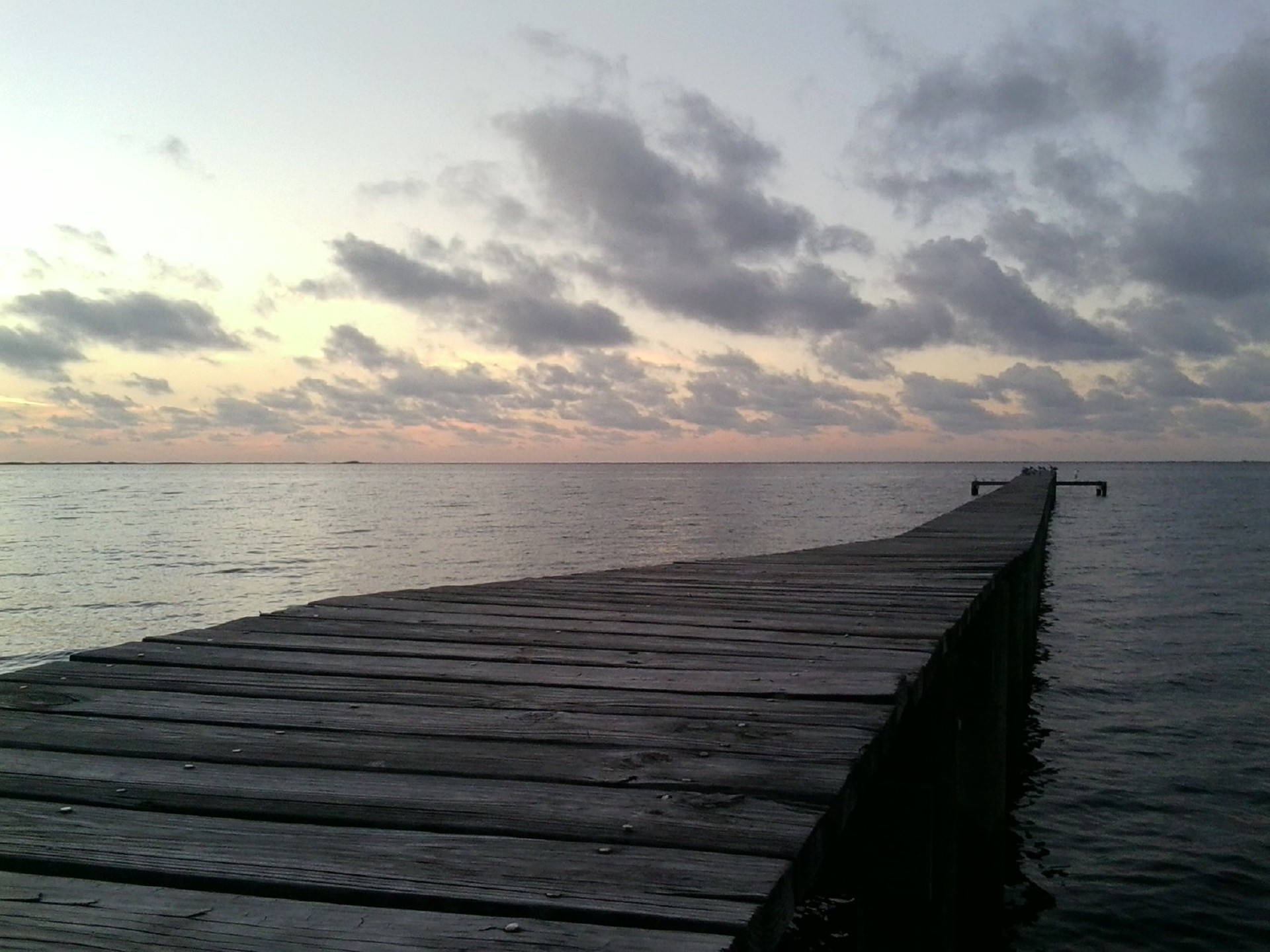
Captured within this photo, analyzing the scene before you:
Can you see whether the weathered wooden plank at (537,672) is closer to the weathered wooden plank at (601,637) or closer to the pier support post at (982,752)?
the weathered wooden plank at (601,637)

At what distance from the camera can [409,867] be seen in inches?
72.7

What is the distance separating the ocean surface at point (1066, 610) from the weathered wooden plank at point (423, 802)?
543 centimetres

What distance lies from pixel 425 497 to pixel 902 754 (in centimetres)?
8543

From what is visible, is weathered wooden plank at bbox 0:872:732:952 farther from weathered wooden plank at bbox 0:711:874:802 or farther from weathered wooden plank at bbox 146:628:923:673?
weathered wooden plank at bbox 146:628:923:673

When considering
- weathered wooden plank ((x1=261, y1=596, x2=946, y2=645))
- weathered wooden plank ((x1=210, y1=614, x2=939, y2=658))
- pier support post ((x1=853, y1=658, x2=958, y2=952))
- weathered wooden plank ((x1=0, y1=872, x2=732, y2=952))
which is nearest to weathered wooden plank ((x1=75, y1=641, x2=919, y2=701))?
weathered wooden plank ((x1=210, y1=614, x2=939, y2=658))

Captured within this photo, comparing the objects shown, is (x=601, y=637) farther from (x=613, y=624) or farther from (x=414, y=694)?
(x=414, y=694)

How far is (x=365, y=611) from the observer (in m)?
5.23

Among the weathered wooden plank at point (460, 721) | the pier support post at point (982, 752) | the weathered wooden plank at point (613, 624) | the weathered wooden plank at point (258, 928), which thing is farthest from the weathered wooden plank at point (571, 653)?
the pier support post at point (982, 752)

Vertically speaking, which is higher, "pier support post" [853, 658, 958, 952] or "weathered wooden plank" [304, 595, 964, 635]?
"weathered wooden plank" [304, 595, 964, 635]

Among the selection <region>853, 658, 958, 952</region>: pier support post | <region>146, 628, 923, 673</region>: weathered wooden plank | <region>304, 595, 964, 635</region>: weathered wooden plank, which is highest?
<region>146, 628, 923, 673</region>: weathered wooden plank

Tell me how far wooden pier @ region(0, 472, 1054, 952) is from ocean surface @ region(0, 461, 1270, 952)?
331cm

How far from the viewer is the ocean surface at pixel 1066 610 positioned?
23.6 ft

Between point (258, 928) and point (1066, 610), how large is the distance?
21.2 metres

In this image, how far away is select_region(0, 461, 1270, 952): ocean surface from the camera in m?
7.20
